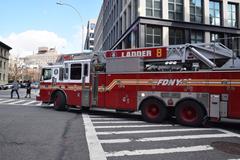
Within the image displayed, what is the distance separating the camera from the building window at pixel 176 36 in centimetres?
2996

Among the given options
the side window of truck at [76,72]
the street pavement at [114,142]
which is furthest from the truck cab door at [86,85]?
the street pavement at [114,142]

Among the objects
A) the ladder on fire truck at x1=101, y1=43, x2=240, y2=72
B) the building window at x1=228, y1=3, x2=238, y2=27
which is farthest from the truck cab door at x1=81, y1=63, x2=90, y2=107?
the building window at x1=228, y1=3, x2=238, y2=27

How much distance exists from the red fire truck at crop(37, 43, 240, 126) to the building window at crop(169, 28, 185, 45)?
55.7 feet

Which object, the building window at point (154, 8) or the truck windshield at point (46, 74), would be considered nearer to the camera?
the truck windshield at point (46, 74)

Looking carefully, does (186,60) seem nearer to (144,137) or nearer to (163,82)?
(163,82)

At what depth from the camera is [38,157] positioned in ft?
20.1

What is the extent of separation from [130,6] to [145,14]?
489 centimetres

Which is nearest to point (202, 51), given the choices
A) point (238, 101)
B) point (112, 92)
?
point (238, 101)

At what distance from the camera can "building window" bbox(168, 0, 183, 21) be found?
29.7 metres

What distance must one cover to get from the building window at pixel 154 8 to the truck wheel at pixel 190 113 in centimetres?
1943

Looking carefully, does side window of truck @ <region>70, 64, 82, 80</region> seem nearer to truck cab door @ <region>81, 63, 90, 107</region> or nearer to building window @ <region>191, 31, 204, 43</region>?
truck cab door @ <region>81, 63, 90, 107</region>

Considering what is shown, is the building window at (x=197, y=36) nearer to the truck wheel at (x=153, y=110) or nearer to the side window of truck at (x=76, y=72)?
the side window of truck at (x=76, y=72)

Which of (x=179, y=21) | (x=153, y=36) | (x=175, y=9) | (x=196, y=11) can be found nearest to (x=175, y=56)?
(x=153, y=36)

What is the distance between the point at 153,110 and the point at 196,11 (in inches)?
875
